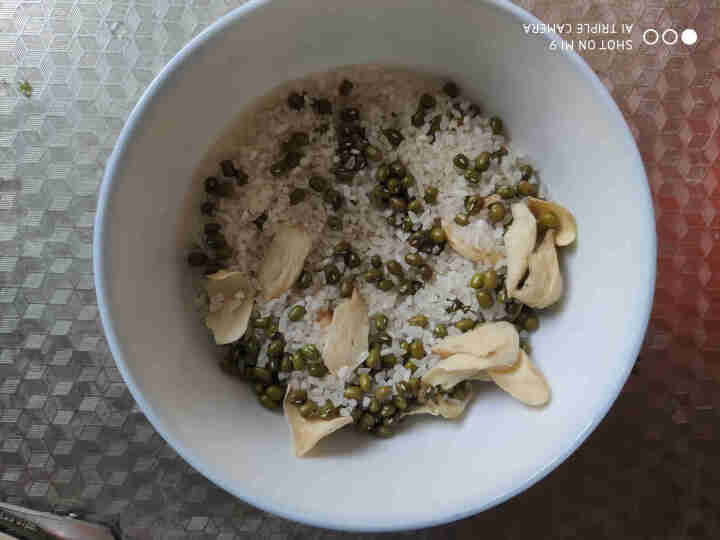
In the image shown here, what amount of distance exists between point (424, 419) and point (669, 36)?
0.67 metres

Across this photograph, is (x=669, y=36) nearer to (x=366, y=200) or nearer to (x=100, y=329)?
(x=366, y=200)

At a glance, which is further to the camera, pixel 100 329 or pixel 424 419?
pixel 100 329

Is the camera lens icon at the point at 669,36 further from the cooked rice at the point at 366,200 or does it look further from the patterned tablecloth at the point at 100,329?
the cooked rice at the point at 366,200

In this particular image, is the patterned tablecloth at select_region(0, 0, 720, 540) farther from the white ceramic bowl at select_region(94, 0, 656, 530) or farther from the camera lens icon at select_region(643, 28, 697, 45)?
the white ceramic bowl at select_region(94, 0, 656, 530)

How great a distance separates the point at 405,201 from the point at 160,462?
535mm

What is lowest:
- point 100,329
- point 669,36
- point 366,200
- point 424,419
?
point 424,419

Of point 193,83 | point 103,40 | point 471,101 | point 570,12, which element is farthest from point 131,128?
point 570,12

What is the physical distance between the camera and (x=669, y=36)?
1.02m

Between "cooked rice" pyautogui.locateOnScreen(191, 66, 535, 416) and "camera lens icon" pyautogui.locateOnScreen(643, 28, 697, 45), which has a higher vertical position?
"camera lens icon" pyautogui.locateOnScreen(643, 28, 697, 45)

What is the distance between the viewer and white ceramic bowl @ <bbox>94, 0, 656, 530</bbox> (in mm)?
765

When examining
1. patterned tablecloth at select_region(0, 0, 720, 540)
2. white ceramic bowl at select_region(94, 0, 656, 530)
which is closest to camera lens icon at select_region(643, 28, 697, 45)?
patterned tablecloth at select_region(0, 0, 720, 540)

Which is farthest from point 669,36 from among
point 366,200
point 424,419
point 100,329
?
point 100,329

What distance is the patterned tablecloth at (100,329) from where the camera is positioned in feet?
3.28

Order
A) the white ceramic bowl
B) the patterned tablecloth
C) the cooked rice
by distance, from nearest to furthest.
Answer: the white ceramic bowl < the cooked rice < the patterned tablecloth
